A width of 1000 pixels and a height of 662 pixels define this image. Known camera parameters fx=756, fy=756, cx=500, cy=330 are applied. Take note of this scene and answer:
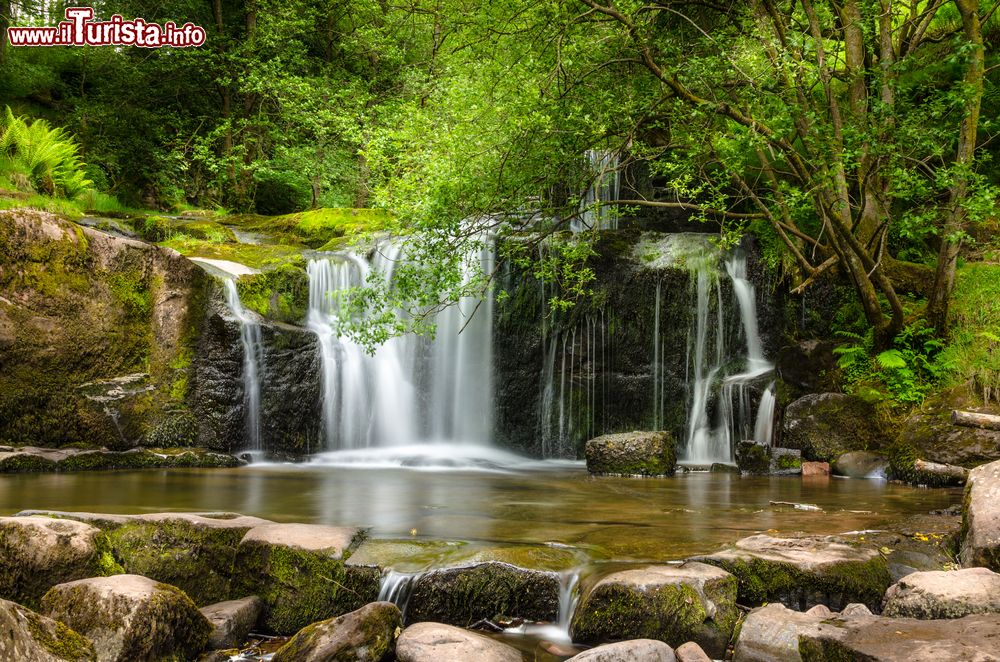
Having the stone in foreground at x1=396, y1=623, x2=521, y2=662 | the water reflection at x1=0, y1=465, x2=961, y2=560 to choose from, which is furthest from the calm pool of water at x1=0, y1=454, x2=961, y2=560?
the stone in foreground at x1=396, y1=623, x2=521, y2=662

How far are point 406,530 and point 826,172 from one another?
5964 mm

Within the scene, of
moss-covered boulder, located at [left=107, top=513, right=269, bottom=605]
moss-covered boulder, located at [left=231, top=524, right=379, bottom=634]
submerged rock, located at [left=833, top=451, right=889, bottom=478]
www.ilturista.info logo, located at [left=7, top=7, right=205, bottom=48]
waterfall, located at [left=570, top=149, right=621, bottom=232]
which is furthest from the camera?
www.ilturista.info logo, located at [left=7, top=7, right=205, bottom=48]

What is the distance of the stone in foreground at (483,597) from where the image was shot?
4.80 meters

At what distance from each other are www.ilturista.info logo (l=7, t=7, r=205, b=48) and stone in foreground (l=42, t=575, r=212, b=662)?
57.7ft

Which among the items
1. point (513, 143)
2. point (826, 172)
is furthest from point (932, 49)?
point (513, 143)

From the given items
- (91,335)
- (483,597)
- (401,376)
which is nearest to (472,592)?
(483,597)

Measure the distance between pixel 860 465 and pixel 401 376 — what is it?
7.86 meters

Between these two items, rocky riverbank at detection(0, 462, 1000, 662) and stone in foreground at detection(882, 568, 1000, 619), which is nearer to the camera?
stone in foreground at detection(882, 568, 1000, 619)

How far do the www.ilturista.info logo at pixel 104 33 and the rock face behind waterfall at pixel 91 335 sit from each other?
9.07m

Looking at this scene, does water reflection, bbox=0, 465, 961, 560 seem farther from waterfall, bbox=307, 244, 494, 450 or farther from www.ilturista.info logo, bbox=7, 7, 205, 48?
www.ilturista.info logo, bbox=7, 7, 205, 48

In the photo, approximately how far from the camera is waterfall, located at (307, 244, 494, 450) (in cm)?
1342

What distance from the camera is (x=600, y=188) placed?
46.0 feet

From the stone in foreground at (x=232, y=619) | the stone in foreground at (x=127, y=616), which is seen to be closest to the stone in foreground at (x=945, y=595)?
the stone in foreground at (x=232, y=619)

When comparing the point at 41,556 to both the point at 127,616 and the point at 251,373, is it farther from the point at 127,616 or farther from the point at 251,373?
the point at 251,373
